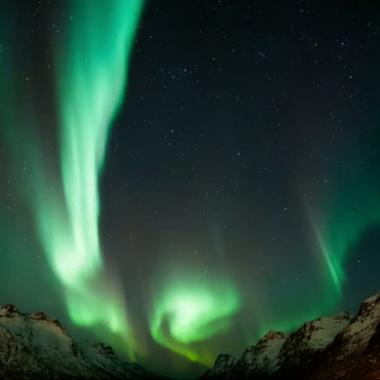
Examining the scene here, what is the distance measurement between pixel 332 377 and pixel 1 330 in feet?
382

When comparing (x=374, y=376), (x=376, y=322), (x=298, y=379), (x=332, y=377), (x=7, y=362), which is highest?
(x=7, y=362)

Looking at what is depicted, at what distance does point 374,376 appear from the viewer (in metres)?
89.0

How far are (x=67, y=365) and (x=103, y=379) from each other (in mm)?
15627

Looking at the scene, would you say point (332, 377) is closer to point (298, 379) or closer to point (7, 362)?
point (298, 379)

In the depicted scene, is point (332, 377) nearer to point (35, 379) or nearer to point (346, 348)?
point (346, 348)

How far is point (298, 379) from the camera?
486 ft

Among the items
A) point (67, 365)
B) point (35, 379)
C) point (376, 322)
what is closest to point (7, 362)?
point (35, 379)

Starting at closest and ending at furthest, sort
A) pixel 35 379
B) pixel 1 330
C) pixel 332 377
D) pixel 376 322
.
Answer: pixel 332 377 → pixel 35 379 → pixel 376 322 → pixel 1 330

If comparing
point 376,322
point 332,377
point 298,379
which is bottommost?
point 332,377

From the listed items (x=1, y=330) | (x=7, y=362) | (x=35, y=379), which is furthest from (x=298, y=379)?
(x=1, y=330)

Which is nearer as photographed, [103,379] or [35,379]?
[35,379]

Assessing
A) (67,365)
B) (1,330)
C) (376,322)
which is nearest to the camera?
(376,322)

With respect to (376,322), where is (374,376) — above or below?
below

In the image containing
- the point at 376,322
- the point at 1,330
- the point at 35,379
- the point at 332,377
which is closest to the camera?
the point at 332,377
